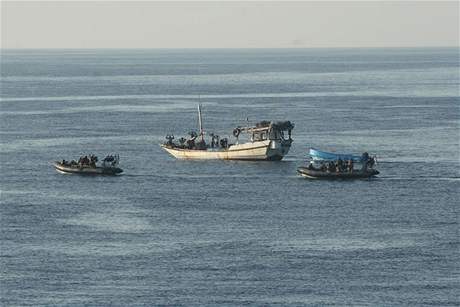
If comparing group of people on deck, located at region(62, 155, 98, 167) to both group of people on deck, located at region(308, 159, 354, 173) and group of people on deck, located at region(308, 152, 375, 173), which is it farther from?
group of people on deck, located at region(308, 159, 354, 173)

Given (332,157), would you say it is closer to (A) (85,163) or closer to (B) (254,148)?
(B) (254,148)

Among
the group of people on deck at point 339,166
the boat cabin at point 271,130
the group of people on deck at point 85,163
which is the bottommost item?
the group of people on deck at point 85,163

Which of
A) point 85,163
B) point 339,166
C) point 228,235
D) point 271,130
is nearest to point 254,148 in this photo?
point 271,130

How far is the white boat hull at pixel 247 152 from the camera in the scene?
170625 millimetres

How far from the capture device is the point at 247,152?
562 ft

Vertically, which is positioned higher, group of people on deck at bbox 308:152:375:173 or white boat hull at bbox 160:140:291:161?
group of people on deck at bbox 308:152:375:173

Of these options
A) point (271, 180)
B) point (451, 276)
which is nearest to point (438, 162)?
point (271, 180)

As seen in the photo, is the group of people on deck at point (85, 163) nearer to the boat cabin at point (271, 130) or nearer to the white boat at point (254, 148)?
the white boat at point (254, 148)

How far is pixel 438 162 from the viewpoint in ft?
545

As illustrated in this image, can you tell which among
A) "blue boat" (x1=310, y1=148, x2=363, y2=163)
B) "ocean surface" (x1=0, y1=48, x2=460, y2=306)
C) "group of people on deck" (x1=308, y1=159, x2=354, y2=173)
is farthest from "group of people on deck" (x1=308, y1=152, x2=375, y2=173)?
"ocean surface" (x1=0, y1=48, x2=460, y2=306)

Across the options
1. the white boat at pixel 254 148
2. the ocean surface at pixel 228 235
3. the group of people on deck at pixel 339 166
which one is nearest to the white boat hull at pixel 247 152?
the white boat at pixel 254 148

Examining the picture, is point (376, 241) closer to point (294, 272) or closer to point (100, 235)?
point (294, 272)

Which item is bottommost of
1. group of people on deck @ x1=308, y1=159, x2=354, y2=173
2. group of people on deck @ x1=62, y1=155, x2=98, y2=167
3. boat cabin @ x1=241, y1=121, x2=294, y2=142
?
group of people on deck @ x1=62, y1=155, x2=98, y2=167

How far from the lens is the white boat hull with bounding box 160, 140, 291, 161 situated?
170625 mm
